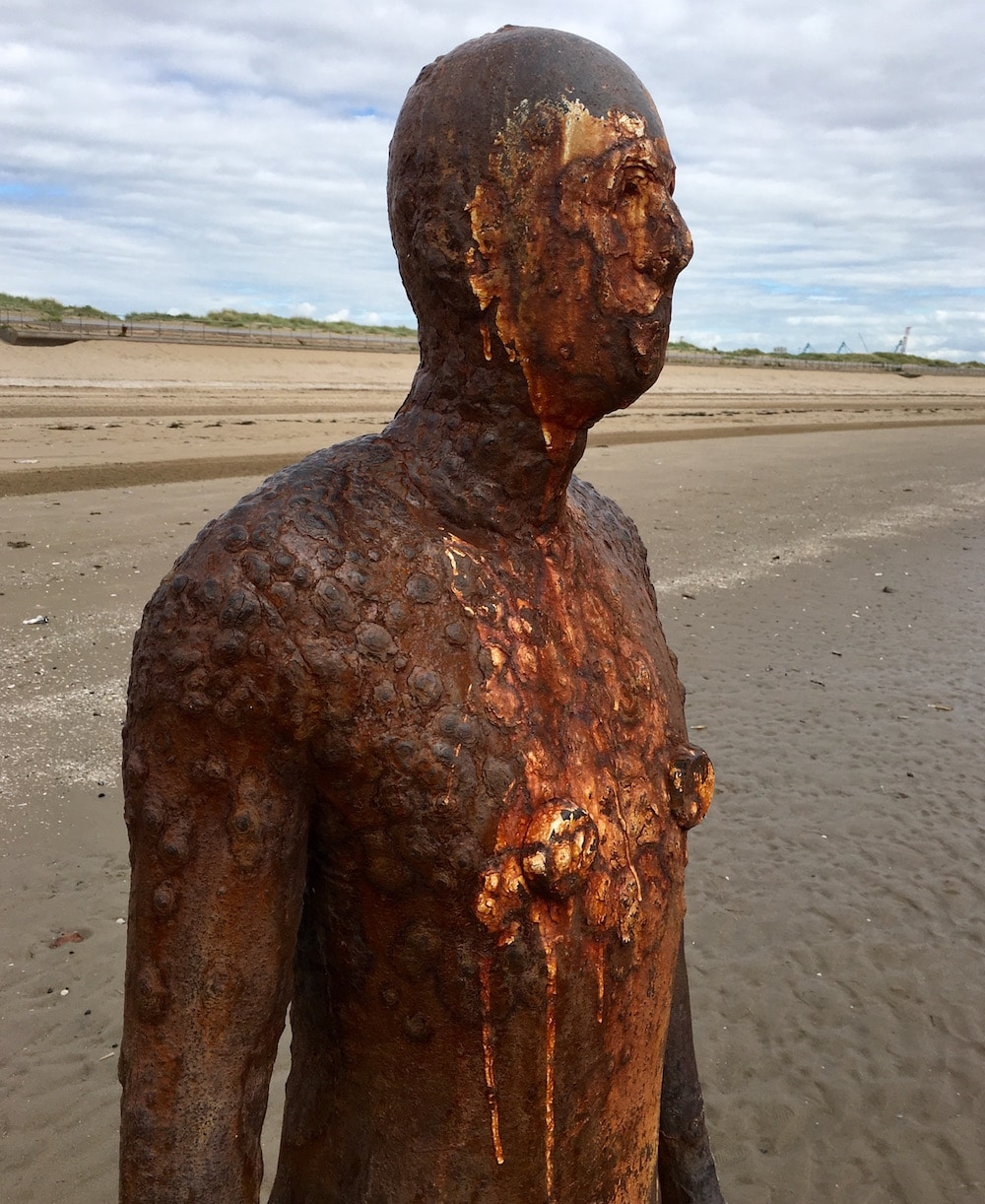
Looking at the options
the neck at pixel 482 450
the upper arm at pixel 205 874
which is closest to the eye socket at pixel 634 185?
the neck at pixel 482 450

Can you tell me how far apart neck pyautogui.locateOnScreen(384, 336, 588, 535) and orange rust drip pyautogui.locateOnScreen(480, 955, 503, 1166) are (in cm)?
58

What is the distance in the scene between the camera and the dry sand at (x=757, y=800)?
4.14 metres

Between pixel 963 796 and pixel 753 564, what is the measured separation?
4893mm

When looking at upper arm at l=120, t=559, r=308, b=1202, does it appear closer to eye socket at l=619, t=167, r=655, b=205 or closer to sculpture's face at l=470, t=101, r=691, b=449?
sculpture's face at l=470, t=101, r=691, b=449

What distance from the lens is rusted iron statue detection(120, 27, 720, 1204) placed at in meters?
1.36

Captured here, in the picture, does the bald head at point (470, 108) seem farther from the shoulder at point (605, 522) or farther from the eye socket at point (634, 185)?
the shoulder at point (605, 522)

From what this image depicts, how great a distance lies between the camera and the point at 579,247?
141 centimetres

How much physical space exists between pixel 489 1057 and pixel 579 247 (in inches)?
40.8

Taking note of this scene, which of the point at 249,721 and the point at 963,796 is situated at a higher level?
the point at 249,721

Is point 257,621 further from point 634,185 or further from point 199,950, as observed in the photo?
point 634,185

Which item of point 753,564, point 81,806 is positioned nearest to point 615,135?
point 81,806

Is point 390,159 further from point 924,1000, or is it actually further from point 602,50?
point 924,1000

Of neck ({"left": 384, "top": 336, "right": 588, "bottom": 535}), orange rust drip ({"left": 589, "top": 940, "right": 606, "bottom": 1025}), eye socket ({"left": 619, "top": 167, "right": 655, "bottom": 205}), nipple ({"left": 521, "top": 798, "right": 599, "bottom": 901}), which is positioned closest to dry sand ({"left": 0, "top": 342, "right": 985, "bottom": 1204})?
orange rust drip ({"left": 589, "top": 940, "right": 606, "bottom": 1025})

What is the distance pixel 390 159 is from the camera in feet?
5.14
